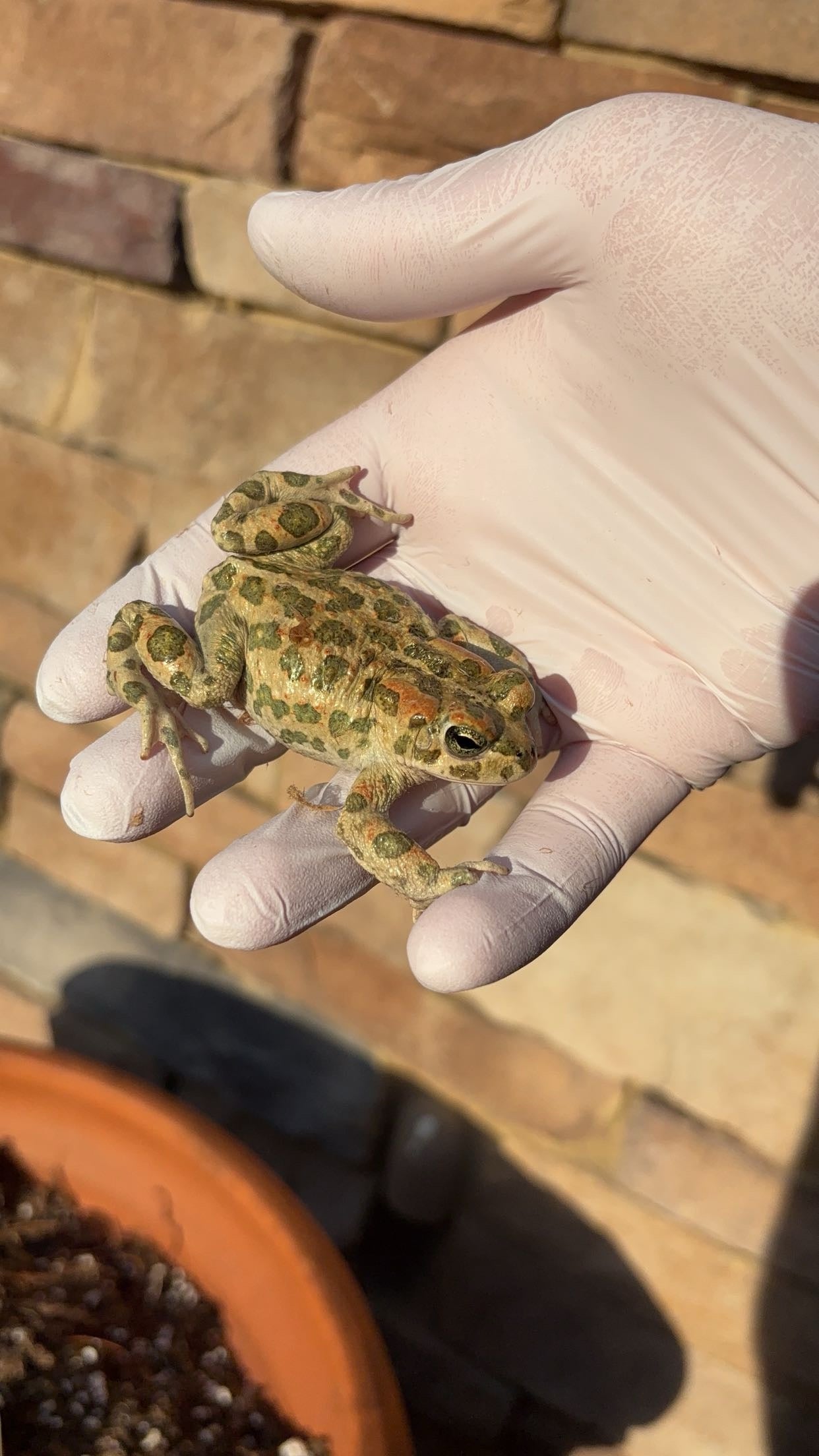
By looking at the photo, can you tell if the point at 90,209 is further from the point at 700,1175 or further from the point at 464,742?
the point at 700,1175

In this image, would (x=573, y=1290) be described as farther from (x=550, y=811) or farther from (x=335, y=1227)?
(x=550, y=811)

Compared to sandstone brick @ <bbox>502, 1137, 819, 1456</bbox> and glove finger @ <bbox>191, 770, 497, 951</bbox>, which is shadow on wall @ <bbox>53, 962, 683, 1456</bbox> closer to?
sandstone brick @ <bbox>502, 1137, 819, 1456</bbox>

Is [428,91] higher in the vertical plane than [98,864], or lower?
higher

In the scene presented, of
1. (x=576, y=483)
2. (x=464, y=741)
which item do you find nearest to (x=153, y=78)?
(x=576, y=483)

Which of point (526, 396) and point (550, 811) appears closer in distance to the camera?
point (550, 811)

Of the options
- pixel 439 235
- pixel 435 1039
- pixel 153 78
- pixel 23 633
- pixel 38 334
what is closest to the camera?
pixel 439 235

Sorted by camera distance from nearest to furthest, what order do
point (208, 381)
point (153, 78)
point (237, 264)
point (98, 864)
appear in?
point (153, 78) < point (237, 264) < point (208, 381) < point (98, 864)

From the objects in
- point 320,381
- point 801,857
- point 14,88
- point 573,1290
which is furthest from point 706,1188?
point 14,88
